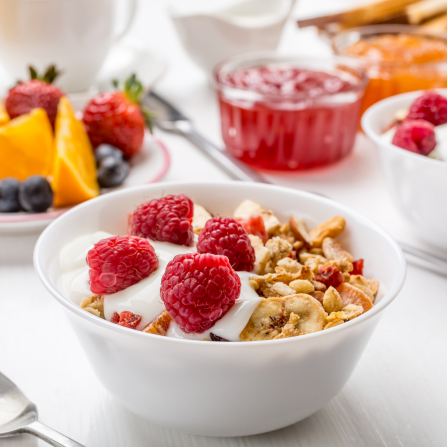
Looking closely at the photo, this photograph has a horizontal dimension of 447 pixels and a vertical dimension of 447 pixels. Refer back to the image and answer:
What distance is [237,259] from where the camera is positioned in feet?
2.47

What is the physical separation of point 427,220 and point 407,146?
0.14 metres

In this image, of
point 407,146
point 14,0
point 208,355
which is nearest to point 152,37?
point 14,0

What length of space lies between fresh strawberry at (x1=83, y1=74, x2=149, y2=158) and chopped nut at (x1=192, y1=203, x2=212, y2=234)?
0.49m

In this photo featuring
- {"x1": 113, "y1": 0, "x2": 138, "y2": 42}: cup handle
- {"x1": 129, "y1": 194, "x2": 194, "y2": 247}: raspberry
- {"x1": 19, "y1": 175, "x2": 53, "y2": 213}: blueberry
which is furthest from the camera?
{"x1": 113, "y1": 0, "x2": 138, "y2": 42}: cup handle

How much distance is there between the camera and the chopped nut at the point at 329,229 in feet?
2.75

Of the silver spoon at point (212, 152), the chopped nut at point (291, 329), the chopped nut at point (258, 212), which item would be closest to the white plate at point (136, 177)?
the silver spoon at point (212, 152)

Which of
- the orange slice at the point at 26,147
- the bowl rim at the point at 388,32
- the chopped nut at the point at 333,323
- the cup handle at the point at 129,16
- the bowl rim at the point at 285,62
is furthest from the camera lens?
the cup handle at the point at 129,16

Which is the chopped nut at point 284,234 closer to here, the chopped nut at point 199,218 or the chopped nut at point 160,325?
the chopped nut at point 199,218

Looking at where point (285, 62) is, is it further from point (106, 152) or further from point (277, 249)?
point (277, 249)

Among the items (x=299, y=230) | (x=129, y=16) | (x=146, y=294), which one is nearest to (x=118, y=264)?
(x=146, y=294)

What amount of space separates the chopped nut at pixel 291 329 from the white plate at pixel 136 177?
22.9 inches

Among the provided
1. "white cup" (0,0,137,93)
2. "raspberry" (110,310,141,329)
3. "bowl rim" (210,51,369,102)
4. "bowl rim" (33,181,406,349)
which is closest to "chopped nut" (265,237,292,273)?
"bowl rim" (33,181,406,349)

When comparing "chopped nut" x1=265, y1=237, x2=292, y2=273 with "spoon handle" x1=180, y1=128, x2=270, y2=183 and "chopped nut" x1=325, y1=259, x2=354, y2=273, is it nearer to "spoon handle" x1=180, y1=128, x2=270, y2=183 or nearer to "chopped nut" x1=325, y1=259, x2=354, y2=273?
"chopped nut" x1=325, y1=259, x2=354, y2=273

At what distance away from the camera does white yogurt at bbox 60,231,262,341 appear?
2.14 ft
